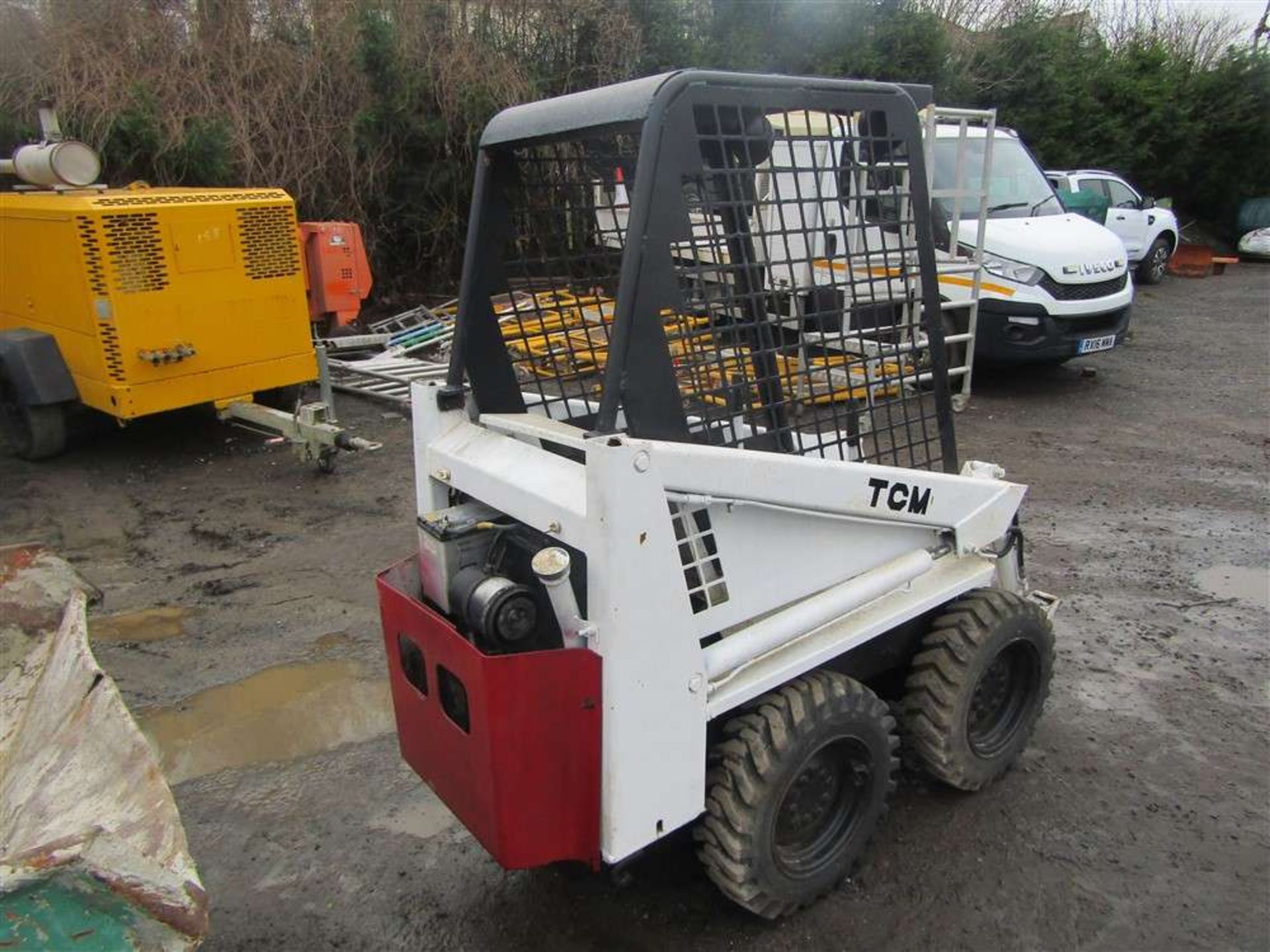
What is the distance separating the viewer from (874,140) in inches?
97.2

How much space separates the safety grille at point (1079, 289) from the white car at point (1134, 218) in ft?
20.1

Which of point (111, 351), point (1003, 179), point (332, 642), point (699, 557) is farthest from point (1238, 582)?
point (111, 351)

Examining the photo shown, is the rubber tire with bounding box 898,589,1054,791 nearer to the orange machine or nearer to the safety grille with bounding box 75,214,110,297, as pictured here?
the safety grille with bounding box 75,214,110,297

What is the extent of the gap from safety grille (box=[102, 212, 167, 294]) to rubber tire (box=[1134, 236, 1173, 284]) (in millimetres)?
14227

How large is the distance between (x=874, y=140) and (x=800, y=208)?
349mm

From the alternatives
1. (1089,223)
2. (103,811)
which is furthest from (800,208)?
(1089,223)

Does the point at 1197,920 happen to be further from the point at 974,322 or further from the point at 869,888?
the point at 974,322

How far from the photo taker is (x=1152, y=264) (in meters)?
14.9

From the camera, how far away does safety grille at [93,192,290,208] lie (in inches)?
226

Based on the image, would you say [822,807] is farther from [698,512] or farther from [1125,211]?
[1125,211]

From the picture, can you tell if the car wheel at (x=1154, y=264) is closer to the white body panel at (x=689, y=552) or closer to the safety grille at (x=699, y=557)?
the white body panel at (x=689, y=552)

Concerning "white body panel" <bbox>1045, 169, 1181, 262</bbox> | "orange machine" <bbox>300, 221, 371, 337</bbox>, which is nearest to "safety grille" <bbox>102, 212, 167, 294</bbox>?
"orange machine" <bbox>300, 221, 371, 337</bbox>

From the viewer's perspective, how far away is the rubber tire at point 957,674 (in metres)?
2.81

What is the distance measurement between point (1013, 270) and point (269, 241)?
604 centimetres
